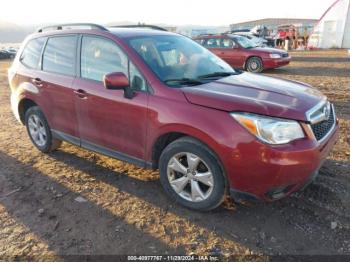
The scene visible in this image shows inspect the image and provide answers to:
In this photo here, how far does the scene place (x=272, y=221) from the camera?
3379mm

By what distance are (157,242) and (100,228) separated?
2.04ft

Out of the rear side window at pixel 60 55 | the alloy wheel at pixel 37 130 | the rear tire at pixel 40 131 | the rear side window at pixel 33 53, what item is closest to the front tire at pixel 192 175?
the rear side window at pixel 60 55

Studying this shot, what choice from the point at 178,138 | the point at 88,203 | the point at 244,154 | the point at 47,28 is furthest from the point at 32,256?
the point at 47,28

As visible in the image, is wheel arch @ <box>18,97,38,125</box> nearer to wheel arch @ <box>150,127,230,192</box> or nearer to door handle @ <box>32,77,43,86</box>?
door handle @ <box>32,77,43,86</box>

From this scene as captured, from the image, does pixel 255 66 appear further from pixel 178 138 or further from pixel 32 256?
pixel 32 256

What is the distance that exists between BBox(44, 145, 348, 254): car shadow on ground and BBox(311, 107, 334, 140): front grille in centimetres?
79

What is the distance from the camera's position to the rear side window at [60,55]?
14.4 ft

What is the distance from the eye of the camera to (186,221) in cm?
342

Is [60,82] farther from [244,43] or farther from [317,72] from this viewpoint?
[317,72]

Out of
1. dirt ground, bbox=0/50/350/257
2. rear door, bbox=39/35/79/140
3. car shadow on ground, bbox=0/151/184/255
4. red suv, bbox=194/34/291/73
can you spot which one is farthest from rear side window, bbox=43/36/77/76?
red suv, bbox=194/34/291/73

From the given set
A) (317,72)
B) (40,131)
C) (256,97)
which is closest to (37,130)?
(40,131)

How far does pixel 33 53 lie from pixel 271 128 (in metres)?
3.84

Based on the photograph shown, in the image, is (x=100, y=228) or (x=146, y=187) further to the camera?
(x=146, y=187)

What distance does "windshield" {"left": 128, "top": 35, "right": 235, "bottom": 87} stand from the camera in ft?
12.0
